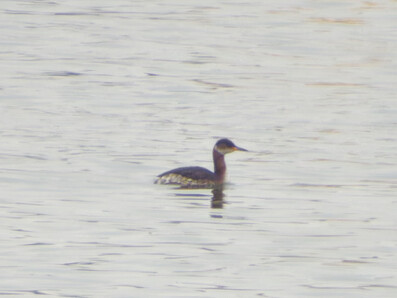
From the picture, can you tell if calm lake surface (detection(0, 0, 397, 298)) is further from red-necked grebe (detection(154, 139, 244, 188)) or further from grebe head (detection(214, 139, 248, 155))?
grebe head (detection(214, 139, 248, 155))

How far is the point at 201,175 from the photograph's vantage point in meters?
17.8

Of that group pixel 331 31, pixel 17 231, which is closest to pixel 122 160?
pixel 17 231

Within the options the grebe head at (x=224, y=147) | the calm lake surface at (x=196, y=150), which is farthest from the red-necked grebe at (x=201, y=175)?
the calm lake surface at (x=196, y=150)

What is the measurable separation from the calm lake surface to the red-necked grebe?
0.16m

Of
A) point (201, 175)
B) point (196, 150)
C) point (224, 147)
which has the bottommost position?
point (196, 150)

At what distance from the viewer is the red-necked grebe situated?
17375 mm

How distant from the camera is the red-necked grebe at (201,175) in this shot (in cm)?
→ 1738

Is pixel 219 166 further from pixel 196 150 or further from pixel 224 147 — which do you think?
pixel 196 150

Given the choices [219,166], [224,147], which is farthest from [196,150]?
[219,166]

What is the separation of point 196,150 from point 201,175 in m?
3.25

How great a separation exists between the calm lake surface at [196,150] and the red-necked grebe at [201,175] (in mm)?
160

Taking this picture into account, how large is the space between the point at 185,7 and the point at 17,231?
2893 cm

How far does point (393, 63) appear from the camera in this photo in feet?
104

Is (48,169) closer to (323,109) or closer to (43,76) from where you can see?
(323,109)
